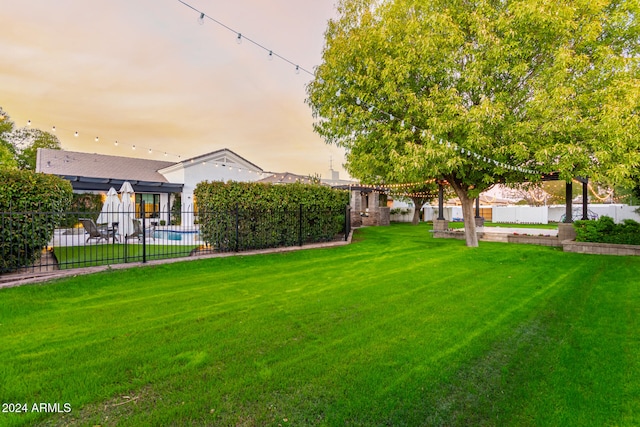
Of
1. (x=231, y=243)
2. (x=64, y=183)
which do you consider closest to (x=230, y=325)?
(x=231, y=243)

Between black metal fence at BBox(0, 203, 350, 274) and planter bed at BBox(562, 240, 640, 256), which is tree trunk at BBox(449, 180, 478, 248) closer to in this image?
planter bed at BBox(562, 240, 640, 256)

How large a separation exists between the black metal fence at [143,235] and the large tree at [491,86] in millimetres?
3189

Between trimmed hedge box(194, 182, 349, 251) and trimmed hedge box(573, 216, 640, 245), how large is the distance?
28.6 ft

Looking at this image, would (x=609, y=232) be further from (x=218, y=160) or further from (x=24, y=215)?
(x=218, y=160)

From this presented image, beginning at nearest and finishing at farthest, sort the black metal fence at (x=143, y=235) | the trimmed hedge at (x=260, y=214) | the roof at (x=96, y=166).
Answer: the black metal fence at (x=143, y=235) → the trimmed hedge at (x=260, y=214) → the roof at (x=96, y=166)

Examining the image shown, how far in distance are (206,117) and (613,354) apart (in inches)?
655

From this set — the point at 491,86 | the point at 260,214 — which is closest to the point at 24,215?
the point at 260,214

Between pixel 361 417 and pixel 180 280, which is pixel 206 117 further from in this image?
pixel 361 417

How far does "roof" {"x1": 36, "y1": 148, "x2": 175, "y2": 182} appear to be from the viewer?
1639 cm

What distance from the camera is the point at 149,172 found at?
66.7 ft

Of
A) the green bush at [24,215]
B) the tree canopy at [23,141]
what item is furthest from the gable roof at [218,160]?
the green bush at [24,215]

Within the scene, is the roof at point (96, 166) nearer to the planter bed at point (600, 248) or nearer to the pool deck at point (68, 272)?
the pool deck at point (68, 272)

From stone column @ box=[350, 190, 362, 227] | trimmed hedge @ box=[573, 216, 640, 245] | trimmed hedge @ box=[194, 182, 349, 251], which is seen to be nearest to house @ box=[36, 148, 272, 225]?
stone column @ box=[350, 190, 362, 227]

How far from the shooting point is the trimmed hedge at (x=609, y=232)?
936cm
